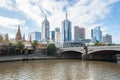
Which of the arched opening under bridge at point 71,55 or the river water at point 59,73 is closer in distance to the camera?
the river water at point 59,73

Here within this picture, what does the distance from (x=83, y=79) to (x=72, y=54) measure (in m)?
84.3

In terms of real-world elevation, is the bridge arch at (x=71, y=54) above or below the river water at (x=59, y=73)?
above

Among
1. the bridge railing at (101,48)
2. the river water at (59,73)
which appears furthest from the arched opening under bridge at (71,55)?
the river water at (59,73)

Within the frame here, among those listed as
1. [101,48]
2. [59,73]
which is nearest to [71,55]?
[101,48]

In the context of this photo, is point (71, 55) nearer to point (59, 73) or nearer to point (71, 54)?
point (71, 54)

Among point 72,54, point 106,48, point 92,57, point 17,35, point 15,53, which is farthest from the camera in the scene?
point 17,35

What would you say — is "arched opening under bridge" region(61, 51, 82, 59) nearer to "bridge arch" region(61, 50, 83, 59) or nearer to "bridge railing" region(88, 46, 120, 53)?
"bridge arch" region(61, 50, 83, 59)

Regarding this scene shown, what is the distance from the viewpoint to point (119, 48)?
2849 inches

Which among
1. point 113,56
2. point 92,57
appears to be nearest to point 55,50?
Result: point 92,57

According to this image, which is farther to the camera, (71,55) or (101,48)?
(71,55)

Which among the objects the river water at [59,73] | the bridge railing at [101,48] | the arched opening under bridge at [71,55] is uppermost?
the bridge railing at [101,48]

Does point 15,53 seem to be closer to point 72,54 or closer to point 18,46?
point 18,46

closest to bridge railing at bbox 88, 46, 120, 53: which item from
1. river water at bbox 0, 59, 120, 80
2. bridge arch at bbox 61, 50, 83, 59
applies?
bridge arch at bbox 61, 50, 83, 59

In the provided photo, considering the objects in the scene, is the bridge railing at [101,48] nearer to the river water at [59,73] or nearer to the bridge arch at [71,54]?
the bridge arch at [71,54]
